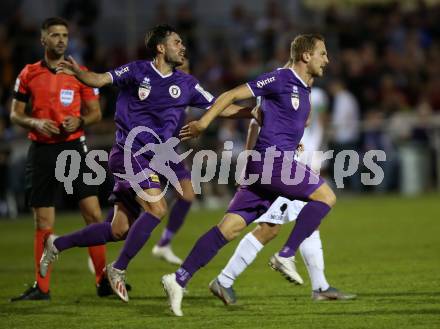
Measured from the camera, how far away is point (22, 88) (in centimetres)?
952

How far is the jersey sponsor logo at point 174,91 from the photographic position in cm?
869

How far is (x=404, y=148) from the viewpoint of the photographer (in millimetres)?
21469

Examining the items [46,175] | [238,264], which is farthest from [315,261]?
[46,175]

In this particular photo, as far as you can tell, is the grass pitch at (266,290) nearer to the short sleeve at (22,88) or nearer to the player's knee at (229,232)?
the player's knee at (229,232)

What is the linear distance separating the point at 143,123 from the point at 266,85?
1.14 metres

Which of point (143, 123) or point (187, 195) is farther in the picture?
point (187, 195)

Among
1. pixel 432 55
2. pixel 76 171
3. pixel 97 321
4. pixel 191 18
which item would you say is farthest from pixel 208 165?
pixel 97 321

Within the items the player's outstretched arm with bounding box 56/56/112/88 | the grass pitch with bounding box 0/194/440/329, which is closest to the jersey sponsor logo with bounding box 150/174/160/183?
the player's outstretched arm with bounding box 56/56/112/88

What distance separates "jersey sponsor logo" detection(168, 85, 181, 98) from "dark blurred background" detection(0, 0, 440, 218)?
34.5 feet

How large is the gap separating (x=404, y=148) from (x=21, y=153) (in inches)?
304

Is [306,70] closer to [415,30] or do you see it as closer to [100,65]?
[100,65]

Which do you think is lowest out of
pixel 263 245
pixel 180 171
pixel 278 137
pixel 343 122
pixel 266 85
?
pixel 263 245

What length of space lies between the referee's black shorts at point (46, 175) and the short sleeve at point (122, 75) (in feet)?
4.10

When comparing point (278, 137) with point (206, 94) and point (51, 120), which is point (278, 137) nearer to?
point (206, 94)
